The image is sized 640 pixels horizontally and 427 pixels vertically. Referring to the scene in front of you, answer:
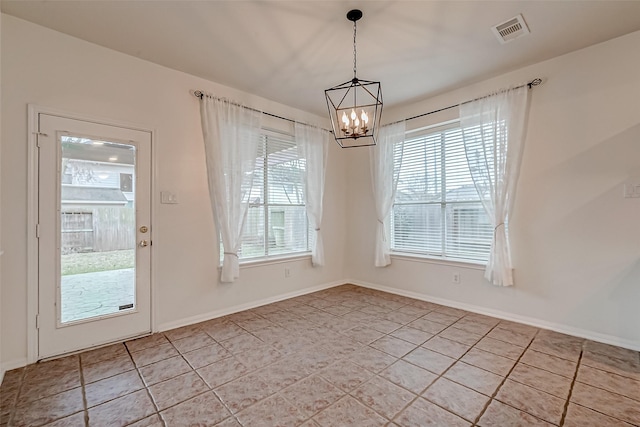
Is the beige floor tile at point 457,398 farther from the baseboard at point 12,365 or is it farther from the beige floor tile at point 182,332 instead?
the baseboard at point 12,365

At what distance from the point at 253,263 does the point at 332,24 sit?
2828mm

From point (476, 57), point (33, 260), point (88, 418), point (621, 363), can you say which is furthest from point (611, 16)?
point (33, 260)

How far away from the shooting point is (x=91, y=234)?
2.65 m

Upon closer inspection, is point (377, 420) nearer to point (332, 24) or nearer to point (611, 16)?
point (332, 24)

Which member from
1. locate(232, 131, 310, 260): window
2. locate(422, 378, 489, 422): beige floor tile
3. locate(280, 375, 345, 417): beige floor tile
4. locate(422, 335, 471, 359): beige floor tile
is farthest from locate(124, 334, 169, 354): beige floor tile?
locate(422, 335, 471, 359): beige floor tile

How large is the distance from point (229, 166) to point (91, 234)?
1.51 m

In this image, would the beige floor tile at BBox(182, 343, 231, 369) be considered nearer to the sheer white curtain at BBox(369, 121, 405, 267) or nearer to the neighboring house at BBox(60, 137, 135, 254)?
the neighboring house at BBox(60, 137, 135, 254)

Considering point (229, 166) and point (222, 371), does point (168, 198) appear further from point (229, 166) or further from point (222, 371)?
point (222, 371)

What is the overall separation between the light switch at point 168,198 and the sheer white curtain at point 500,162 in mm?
3479

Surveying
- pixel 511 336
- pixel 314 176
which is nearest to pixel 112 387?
pixel 314 176

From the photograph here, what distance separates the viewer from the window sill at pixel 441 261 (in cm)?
354

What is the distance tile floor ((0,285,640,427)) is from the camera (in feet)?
5.71

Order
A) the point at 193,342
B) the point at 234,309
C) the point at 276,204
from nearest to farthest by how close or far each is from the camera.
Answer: the point at 193,342 < the point at 234,309 < the point at 276,204

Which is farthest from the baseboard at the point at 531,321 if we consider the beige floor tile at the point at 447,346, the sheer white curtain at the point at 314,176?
the sheer white curtain at the point at 314,176
